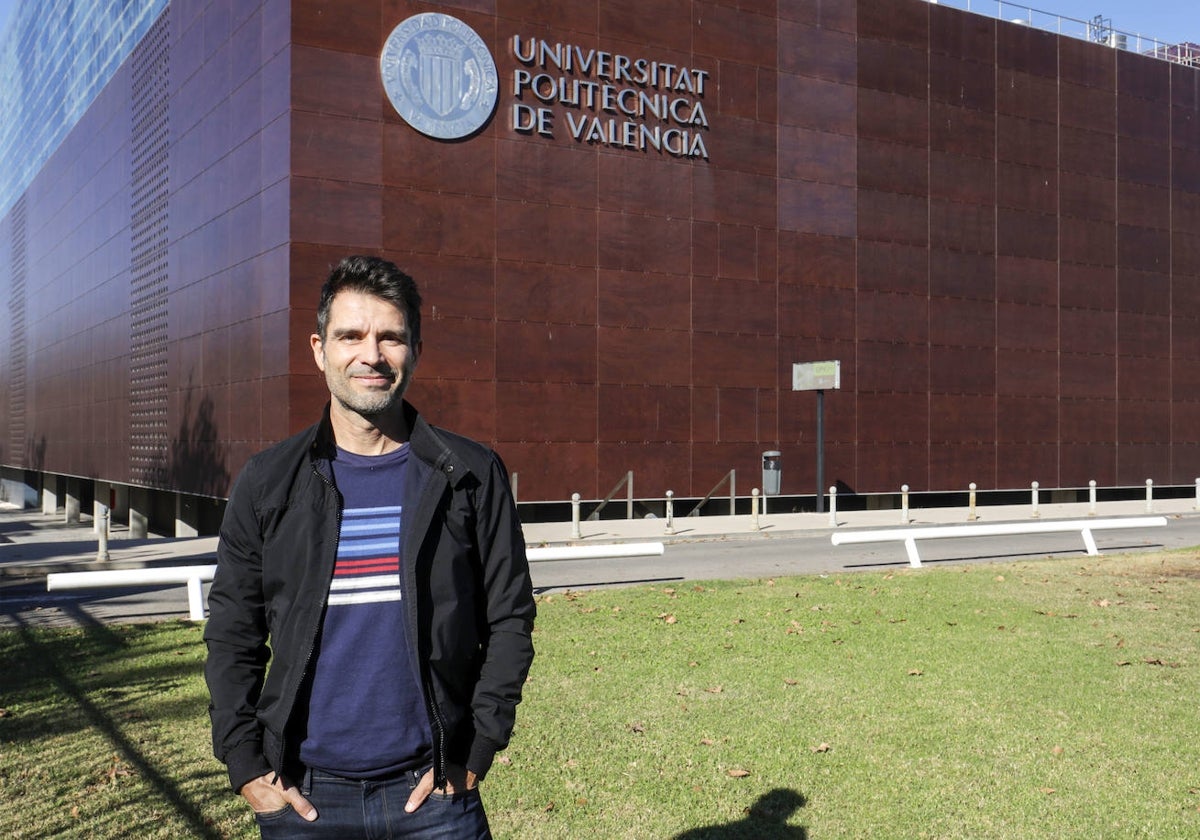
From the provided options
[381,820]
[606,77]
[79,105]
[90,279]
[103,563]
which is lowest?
[103,563]

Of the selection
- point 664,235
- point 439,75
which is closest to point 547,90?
point 439,75

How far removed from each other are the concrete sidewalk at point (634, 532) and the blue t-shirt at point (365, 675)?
1534 cm

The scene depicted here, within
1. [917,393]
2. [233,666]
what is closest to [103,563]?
[233,666]

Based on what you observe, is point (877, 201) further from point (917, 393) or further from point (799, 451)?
point (799, 451)

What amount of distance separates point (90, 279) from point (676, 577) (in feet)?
114

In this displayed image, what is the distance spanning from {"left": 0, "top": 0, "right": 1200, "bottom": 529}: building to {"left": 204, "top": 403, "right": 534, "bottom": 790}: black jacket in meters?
21.7

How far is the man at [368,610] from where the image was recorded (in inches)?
115

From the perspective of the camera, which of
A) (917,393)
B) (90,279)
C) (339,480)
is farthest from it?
(90,279)

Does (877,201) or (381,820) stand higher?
(877,201)

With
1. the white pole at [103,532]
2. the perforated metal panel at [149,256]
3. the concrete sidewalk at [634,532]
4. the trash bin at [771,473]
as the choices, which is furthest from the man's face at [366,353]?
the perforated metal panel at [149,256]

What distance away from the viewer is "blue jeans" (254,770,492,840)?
9.56 ft

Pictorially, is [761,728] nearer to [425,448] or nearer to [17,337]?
[425,448]

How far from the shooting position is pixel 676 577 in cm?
1552

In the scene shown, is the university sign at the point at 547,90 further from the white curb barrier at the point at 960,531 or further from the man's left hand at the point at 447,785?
the man's left hand at the point at 447,785
